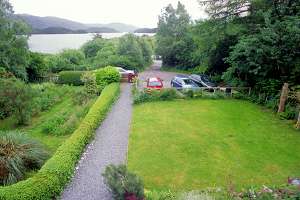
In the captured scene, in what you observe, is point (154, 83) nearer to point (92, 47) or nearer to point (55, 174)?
point (55, 174)

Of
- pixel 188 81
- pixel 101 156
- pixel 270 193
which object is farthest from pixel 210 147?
pixel 188 81

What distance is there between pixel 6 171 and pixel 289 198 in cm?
927

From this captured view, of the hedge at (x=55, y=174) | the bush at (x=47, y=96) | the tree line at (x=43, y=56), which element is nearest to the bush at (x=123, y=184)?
the hedge at (x=55, y=174)

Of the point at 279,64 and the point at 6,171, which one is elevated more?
the point at 279,64

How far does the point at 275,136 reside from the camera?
16266 millimetres

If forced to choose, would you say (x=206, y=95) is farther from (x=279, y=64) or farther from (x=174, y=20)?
(x=174, y=20)

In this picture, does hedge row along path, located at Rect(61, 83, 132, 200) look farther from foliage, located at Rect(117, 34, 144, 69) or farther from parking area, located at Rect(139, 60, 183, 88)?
foliage, located at Rect(117, 34, 144, 69)

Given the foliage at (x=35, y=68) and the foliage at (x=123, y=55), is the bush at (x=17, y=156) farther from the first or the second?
the foliage at (x=123, y=55)

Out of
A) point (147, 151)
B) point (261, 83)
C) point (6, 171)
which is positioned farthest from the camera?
point (261, 83)

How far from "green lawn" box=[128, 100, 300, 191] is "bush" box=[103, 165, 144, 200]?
6.46 feet

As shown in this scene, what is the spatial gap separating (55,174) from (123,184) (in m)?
2.74

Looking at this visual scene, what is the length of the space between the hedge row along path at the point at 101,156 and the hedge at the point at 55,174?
0.31 meters

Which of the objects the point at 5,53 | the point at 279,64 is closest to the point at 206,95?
the point at 279,64

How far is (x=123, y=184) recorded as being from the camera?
8.95 meters
